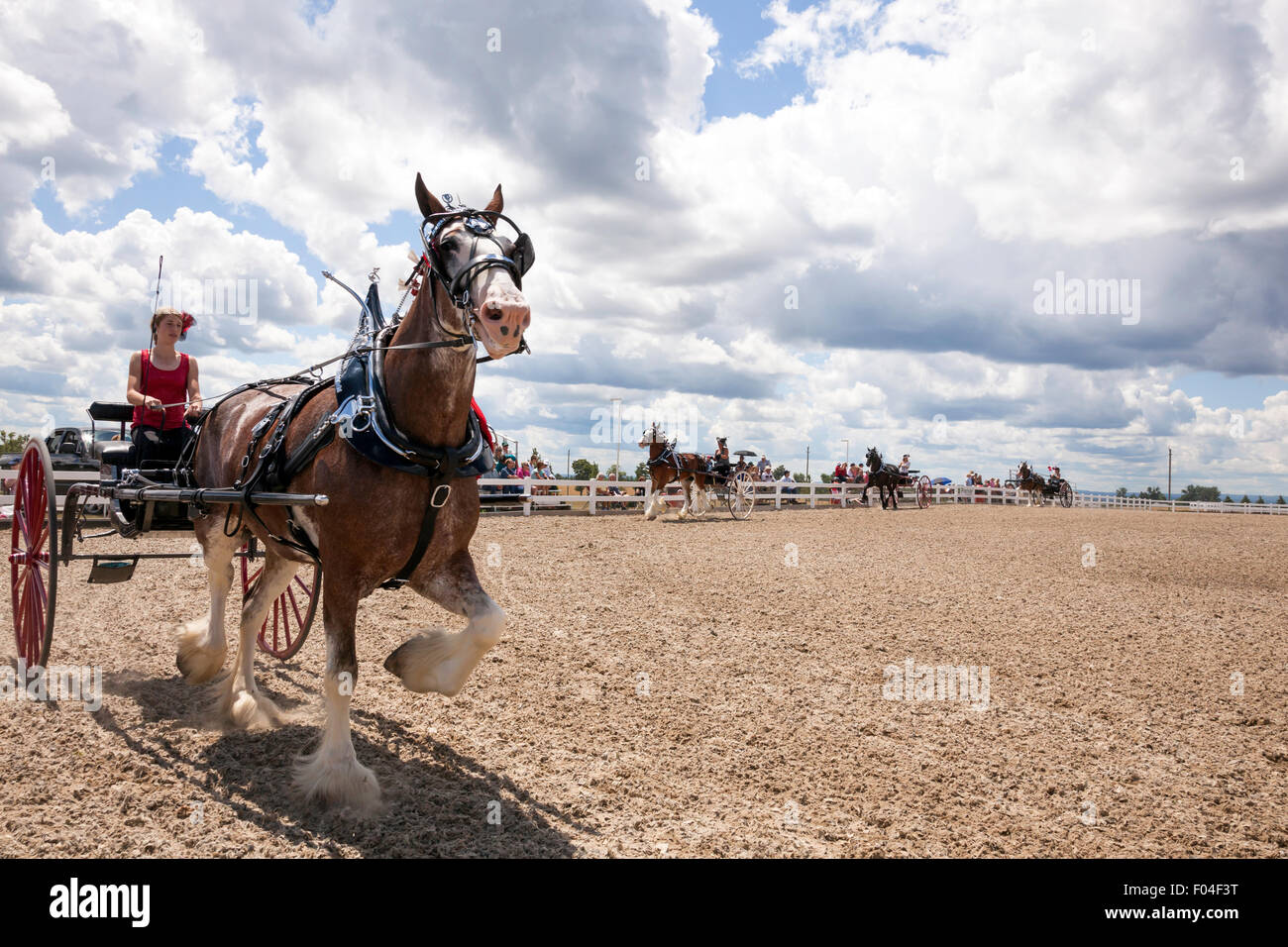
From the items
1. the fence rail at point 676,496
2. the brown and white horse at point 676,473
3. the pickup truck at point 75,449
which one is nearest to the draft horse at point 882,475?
the fence rail at point 676,496

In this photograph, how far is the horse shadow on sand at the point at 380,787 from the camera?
349 cm

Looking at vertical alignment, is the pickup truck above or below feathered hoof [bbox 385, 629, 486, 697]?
above

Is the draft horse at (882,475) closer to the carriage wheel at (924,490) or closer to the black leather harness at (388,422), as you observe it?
the carriage wheel at (924,490)

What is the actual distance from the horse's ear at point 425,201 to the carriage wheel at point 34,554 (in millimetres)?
3134

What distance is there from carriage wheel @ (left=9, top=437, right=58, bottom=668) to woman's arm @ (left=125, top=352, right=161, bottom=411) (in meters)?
0.62

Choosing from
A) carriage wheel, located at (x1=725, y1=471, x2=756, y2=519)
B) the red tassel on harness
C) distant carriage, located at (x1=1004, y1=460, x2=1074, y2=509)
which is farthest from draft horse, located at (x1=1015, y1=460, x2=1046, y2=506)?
the red tassel on harness

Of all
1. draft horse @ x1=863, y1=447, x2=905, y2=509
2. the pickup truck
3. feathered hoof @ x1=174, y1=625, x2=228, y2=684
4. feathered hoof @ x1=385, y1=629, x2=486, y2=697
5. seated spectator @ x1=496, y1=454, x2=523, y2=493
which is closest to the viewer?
feathered hoof @ x1=385, y1=629, x2=486, y2=697

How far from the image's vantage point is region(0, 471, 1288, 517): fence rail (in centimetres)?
2161

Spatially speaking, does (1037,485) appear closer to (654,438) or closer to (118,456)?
(654,438)

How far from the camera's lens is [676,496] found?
25.9m

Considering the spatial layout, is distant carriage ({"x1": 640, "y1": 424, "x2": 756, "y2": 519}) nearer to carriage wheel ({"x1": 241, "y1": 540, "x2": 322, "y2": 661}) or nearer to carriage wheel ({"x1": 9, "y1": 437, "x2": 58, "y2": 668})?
carriage wheel ({"x1": 241, "y1": 540, "x2": 322, "y2": 661})

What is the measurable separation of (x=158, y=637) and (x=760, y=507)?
2506cm
